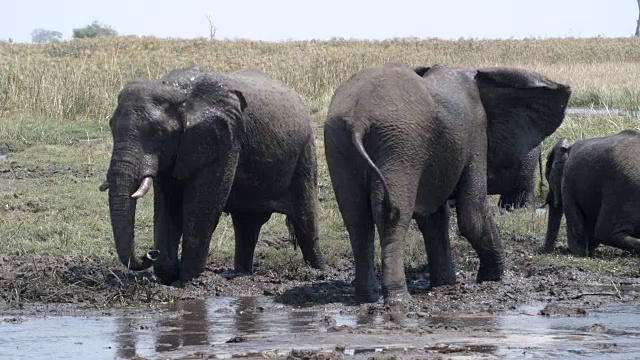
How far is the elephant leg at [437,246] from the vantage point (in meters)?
11.2

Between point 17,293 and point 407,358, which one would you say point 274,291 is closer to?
point 17,293

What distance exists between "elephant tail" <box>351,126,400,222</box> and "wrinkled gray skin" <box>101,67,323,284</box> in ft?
6.71

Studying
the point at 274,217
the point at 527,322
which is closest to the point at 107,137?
the point at 274,217

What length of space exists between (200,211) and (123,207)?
1.00 meters

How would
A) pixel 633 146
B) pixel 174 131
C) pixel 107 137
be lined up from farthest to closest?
pixel 107 137, pixel 633 146, pixel 174 131

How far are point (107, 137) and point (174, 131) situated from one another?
11.3 meters

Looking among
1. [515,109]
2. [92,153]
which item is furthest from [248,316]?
[92,153]

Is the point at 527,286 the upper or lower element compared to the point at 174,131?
lower

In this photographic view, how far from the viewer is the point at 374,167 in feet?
30.7

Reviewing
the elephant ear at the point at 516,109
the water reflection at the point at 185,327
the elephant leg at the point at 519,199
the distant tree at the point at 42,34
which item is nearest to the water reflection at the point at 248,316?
the water reflection at the point at 185,327

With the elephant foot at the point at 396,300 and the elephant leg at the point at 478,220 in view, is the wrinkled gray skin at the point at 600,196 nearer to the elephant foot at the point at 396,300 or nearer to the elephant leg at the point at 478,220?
the elephant leg at the point at 478,220

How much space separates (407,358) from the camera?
7926 millimetres

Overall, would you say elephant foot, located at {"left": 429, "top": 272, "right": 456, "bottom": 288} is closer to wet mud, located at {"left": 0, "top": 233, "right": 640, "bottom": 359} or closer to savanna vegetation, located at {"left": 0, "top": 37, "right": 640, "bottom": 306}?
wet mud, located at {"left": 0, "top": 233, "right": 640, "bottom": 359}

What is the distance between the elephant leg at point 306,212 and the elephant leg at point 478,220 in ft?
6.65
